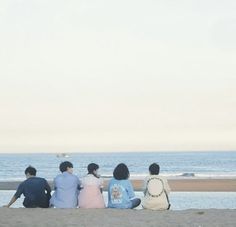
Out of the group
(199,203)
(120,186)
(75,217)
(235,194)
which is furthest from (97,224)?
(235,194)

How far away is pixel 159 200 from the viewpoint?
11.2m

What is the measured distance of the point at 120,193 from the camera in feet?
37.1

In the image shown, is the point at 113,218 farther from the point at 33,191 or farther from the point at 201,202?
the point at 201,202

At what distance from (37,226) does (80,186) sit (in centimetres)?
237

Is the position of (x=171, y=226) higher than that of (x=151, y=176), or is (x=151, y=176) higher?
(x=151, y=176)

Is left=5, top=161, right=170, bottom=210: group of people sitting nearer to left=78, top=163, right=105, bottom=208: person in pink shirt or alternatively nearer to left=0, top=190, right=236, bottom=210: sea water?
left=78, top=163, right=105, bottom=208: person in pink shirt

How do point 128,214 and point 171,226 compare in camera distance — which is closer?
point 171,226

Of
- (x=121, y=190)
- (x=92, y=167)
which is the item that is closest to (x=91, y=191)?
(x=92, y=167)

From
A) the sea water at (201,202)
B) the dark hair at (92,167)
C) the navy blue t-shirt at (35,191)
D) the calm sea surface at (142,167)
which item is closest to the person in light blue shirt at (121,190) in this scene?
the dark hair at (92,167)

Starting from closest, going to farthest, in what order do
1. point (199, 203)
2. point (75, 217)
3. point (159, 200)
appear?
point (75, 217) → point (159, 200) → point (199, 203)

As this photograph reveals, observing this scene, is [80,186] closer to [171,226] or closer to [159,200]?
[159,200]

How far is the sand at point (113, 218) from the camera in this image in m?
9.73

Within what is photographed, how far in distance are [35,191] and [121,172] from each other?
166cm

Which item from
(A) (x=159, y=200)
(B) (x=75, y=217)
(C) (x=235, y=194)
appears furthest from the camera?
(C) (x=235, y=194)
